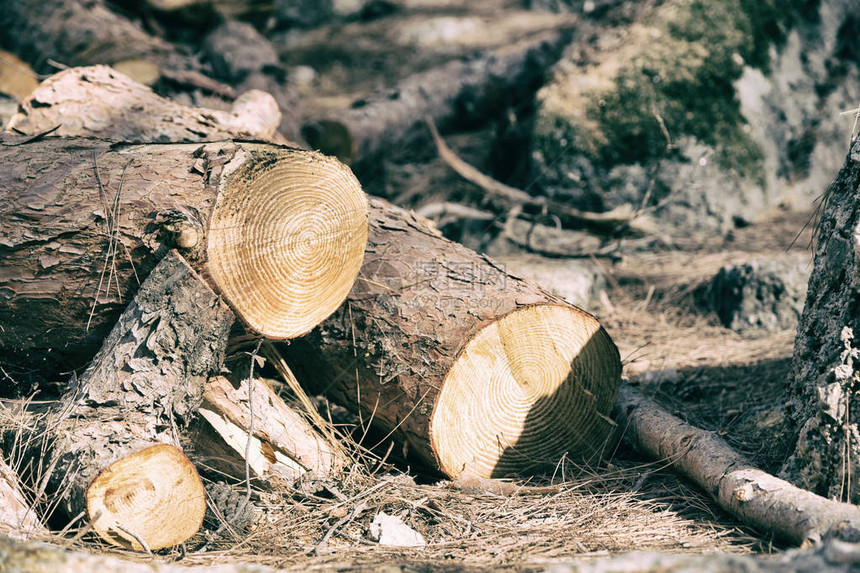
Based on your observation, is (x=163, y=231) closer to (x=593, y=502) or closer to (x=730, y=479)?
(x=593, y=502)

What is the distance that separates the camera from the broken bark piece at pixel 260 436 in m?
2.88

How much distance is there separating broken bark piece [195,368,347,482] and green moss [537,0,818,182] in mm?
3473

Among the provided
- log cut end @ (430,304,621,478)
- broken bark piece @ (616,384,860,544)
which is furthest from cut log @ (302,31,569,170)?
broken bark piece @ (616,384,860,544)

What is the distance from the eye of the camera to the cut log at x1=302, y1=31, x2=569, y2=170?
19.4 ft

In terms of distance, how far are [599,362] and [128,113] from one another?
8.83 ft

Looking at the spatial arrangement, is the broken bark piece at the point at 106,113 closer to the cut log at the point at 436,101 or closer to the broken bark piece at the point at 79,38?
the broken bark piece at the point at 79,38

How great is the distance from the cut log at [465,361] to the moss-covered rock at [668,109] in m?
2.74

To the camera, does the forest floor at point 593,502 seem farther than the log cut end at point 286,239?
No

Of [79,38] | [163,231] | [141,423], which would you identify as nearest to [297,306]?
[163,231]

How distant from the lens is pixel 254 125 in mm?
4461

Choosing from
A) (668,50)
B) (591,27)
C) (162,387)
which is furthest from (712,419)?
(591,27)

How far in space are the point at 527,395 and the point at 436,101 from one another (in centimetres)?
432

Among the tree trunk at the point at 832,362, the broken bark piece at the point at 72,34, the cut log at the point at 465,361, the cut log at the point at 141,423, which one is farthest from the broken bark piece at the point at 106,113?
the tree trunk at the point at 832,362

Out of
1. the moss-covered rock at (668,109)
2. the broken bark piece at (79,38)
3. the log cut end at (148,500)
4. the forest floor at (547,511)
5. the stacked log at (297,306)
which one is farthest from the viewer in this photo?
the broken bark piece at (79,38)
